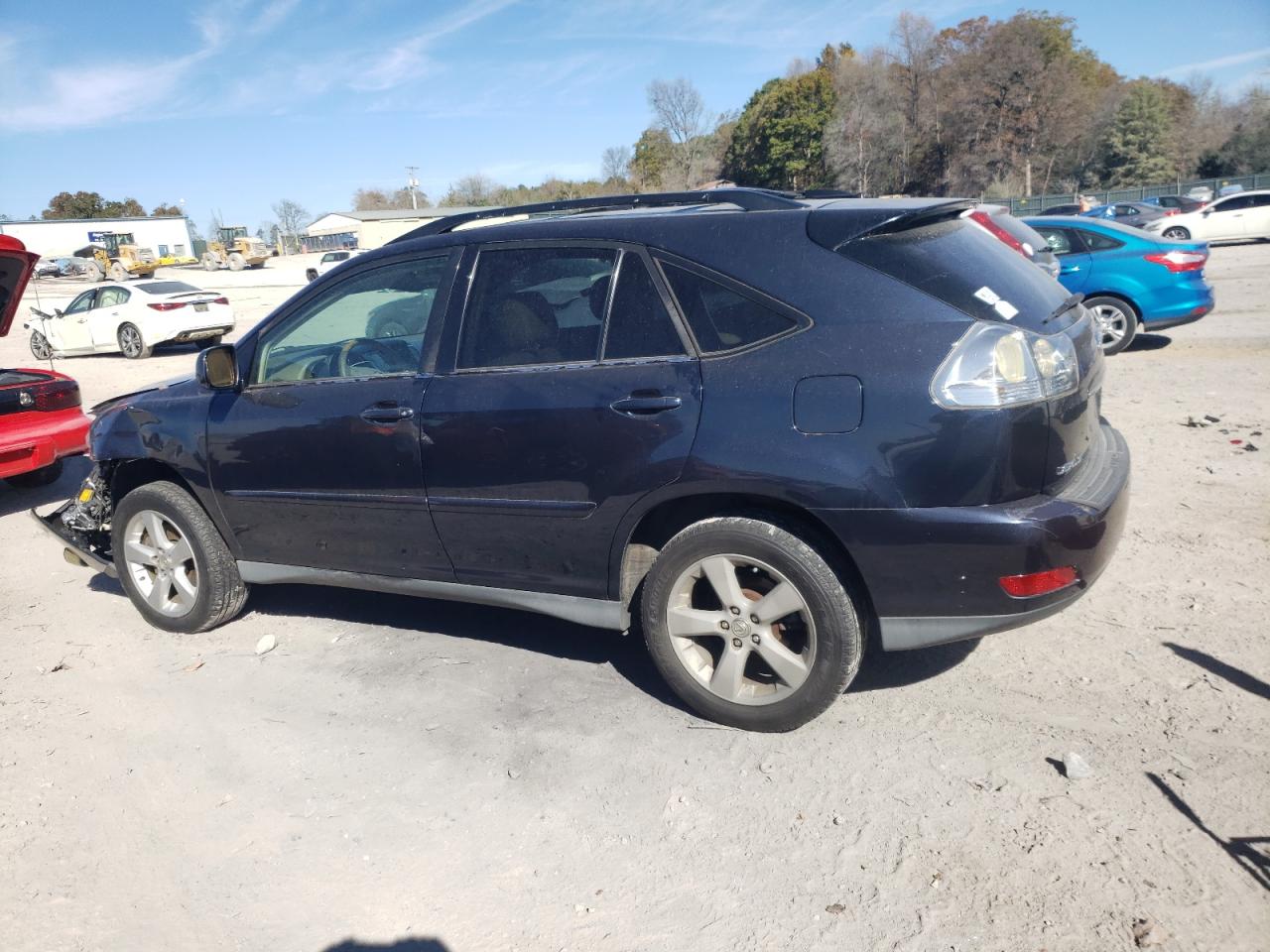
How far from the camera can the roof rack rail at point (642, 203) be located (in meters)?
3.45

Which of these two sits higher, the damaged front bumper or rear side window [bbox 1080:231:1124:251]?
rear side window [bbox 1080:231:1124:251]

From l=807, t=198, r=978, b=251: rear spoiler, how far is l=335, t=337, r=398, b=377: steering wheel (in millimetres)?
1846

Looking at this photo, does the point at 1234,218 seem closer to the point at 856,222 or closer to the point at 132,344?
the point at 132,344

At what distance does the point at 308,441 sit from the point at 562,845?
209 cm

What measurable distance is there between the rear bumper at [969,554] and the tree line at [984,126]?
5197 centimetres

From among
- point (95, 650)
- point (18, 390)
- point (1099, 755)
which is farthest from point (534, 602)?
point (18, 390)

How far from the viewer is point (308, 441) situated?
3971 millimetres

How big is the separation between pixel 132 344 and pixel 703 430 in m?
17.5

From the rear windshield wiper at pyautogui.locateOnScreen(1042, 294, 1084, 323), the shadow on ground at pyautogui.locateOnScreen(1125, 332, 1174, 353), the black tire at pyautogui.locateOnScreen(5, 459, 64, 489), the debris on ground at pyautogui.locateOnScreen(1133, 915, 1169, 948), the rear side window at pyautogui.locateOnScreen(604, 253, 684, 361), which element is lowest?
the shadow on ground at pyautogui.locateOnScreen(1125, 332, 1174, 353)

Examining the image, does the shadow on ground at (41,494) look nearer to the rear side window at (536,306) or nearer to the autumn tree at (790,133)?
the rear side window at (536,306)

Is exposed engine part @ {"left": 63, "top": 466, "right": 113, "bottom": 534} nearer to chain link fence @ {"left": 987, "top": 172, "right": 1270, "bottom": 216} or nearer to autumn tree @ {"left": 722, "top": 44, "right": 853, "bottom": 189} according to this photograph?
chain link fence @ {"left": 987, "top": 172, "right": 1270, "bottom": 216}

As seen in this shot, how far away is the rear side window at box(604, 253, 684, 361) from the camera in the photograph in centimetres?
329

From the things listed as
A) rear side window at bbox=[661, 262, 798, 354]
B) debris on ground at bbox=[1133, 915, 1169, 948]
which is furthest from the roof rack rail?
debris on ground at bbox=[1133, 915, 1169, 948]

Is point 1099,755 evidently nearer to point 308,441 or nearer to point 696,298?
point 696,298
